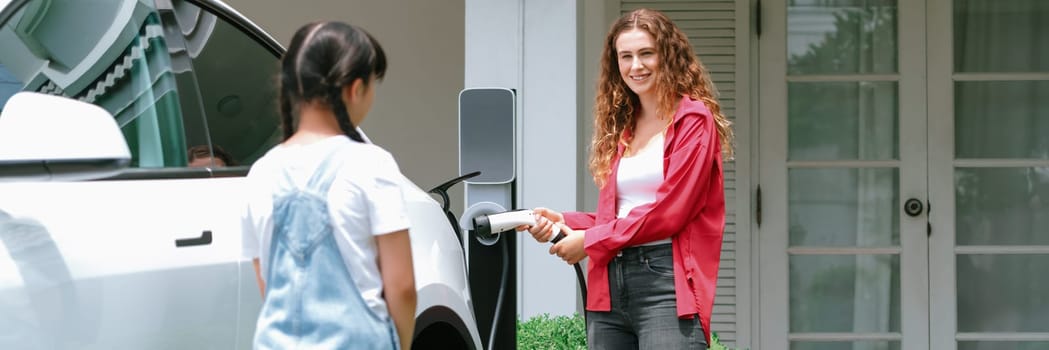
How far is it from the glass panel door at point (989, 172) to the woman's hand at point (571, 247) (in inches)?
142

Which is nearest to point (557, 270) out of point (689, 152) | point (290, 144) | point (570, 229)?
point (570, 229)

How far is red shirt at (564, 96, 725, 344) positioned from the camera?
307cm

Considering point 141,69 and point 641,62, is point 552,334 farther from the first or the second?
point 141,69

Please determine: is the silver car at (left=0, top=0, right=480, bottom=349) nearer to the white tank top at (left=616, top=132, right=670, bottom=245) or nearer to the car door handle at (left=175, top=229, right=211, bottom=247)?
the car door handle at (left=175, top=229, right=211, bottom=247)

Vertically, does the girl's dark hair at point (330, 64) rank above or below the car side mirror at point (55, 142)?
above

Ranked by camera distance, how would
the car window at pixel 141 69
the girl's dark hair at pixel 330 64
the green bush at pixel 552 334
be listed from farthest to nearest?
the green bush at pixel 552 334 → the car window at pixel 141 69 → the girl's dark hair at pixel 330 64

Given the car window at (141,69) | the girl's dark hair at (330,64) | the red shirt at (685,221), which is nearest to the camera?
the girl's dark hair at (330,64)

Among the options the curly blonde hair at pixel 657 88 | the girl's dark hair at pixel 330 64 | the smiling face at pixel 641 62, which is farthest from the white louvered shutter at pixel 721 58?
the girl's dark hair at pixel 330 64

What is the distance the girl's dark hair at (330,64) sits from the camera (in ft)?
7.11

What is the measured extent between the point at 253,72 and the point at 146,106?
2.34 ft

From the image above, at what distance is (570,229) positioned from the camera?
133 inches

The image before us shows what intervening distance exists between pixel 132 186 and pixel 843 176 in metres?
4.66

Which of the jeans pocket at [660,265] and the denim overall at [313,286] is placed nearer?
the denim overall at [313,286]

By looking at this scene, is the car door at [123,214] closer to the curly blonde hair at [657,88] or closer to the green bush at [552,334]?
the curly blonde hair at [657,88]
